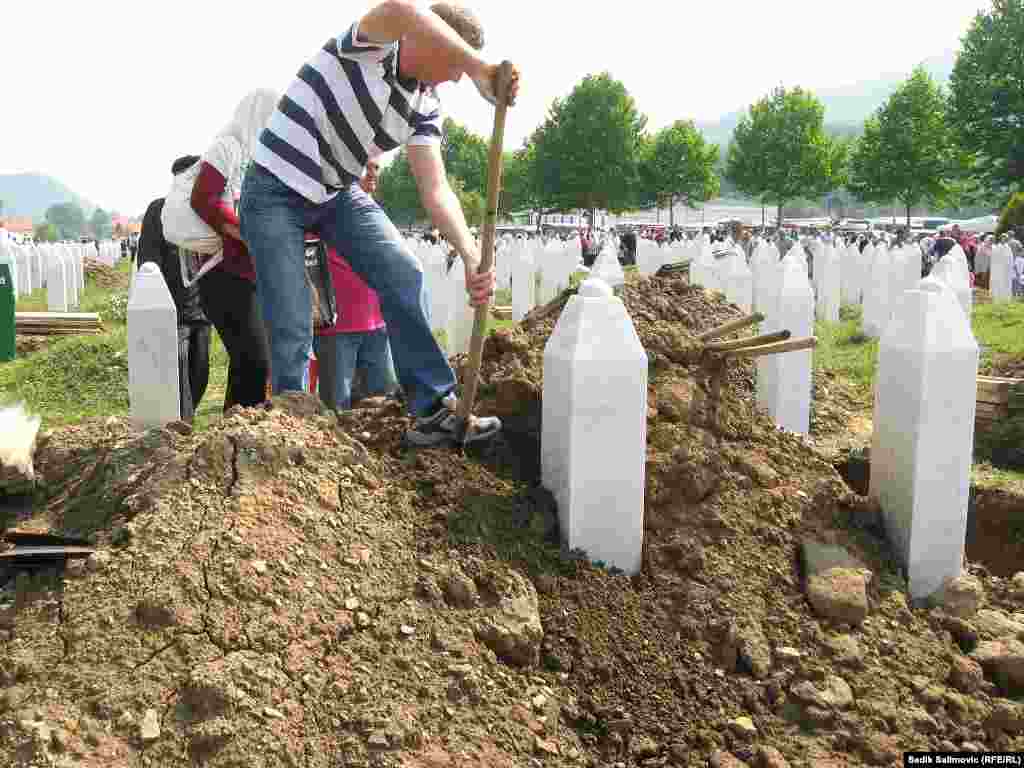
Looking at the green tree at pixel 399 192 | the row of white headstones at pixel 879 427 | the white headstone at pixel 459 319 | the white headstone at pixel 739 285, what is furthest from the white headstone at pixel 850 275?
the green tree at pixel 399 192

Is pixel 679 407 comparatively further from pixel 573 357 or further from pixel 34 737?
pixel 34 737

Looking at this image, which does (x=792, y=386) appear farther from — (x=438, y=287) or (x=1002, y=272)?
(x=1002, y=272)

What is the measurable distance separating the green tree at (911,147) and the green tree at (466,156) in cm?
3259

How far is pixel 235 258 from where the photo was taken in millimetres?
4641

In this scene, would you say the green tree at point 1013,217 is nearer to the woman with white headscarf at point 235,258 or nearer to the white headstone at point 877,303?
the white headstone at point 877,303

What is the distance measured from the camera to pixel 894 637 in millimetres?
2893

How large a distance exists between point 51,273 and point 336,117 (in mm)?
15666

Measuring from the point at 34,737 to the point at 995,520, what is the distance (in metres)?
→ 4.65

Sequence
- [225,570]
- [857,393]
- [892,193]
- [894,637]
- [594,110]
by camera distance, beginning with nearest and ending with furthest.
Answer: [225,570], [894,637], [857,393], [892,193], [594,110]

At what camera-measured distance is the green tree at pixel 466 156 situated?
263ft

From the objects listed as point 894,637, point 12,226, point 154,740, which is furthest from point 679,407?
point 12,226

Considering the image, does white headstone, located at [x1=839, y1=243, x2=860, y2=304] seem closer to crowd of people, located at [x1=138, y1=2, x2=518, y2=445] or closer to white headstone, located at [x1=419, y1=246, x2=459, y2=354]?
white headstone, located at [x1=419, y1=246, x2=459, y2=354]

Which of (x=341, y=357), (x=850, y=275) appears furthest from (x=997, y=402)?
(x=850, y=275)

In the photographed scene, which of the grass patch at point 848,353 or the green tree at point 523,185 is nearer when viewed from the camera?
the grass patch at point 848,353
